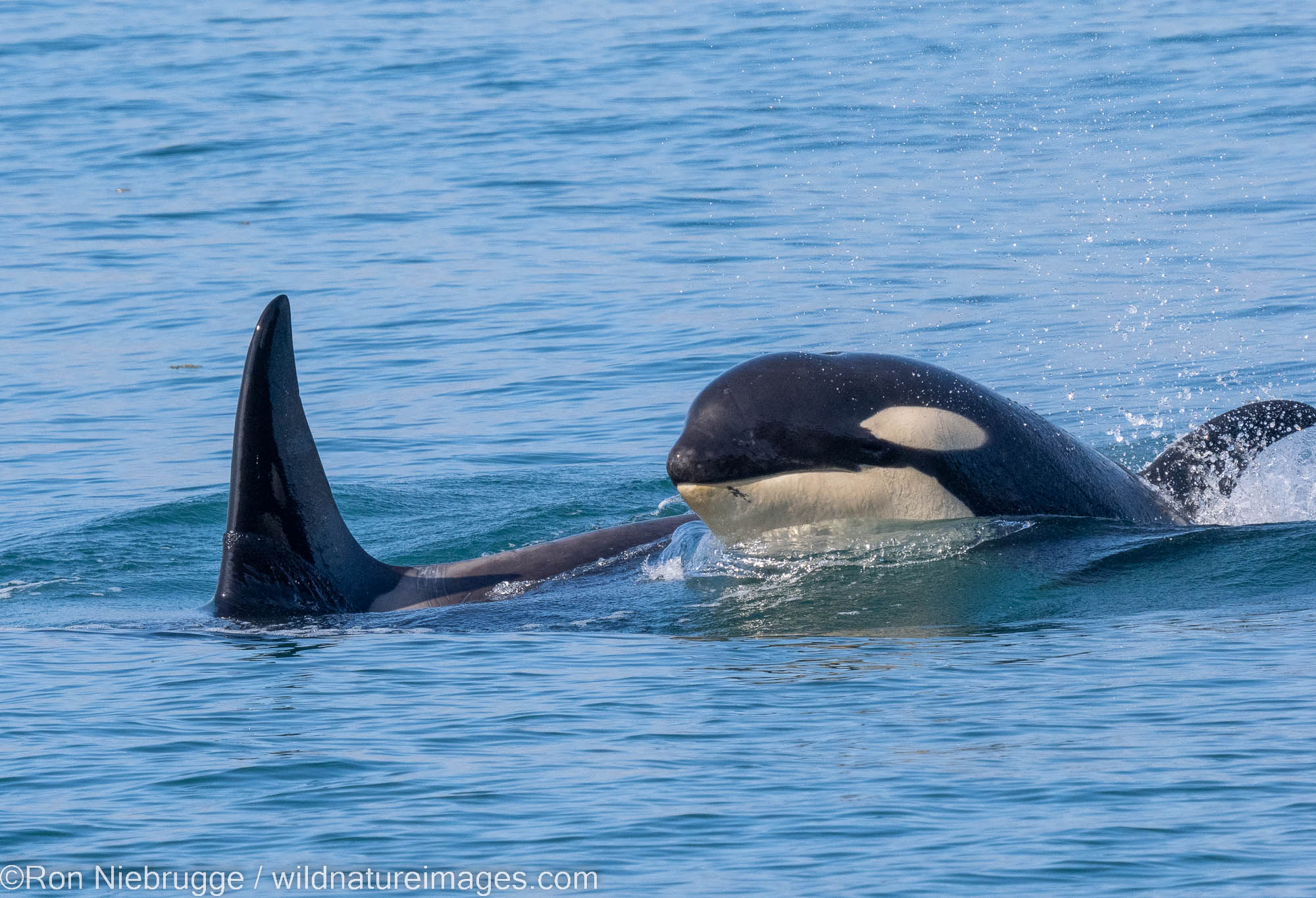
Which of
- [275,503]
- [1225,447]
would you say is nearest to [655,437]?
[275,503]

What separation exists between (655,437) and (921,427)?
9270mm

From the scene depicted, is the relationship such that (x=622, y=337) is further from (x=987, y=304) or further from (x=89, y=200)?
(x=89, y=200)

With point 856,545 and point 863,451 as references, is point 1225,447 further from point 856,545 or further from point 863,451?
point 863,451

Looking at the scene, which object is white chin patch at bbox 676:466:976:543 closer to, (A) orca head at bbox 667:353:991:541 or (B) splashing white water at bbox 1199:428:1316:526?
(A) orca head at bbox 667:353:991:541

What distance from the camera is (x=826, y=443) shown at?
35.2ft

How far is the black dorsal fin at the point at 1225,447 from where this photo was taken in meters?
12.5

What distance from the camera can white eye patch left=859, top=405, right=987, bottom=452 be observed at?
35.4 feet

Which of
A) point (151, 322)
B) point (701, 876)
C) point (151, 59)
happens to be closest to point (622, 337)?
point (151, 322)

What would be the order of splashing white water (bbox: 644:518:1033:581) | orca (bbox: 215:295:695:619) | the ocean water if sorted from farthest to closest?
orca (bbox: 215:295:695:619) < splashing white water (bbox: 644:518:1033:581) < the ocean water

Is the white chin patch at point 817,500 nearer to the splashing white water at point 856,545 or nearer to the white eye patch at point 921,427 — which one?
the splashing white water at point 856,545

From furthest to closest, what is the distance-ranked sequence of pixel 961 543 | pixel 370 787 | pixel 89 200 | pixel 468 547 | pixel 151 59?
pixel 151 59 → pixel 89 200 → pixel 468 547 → pixel 961 543 → pixel 370 787

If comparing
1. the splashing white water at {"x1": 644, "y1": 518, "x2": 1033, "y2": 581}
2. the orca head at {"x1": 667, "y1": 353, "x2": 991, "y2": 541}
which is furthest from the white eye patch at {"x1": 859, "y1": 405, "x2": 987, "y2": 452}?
the splashing white water at {"x1": 644, "y1": 518, "x2": 1033, "y2": 581}

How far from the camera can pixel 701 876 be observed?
740cm

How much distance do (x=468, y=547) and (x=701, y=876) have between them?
9105 mm
